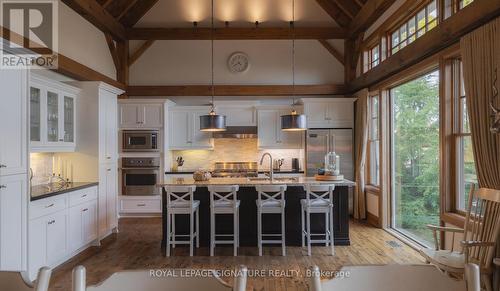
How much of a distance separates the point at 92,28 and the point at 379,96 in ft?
17.9

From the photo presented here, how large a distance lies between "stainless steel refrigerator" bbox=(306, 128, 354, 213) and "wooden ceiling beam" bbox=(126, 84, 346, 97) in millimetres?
1026

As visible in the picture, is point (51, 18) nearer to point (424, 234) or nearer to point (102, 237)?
point (102, 237)

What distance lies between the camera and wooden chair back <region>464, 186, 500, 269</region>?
2732 millimetres

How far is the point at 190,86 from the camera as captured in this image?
23.9 ft

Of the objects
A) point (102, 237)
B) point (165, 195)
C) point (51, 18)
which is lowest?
point (102, 237)

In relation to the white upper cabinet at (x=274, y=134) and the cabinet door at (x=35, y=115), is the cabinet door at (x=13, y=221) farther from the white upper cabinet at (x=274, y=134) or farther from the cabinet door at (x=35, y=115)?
the white upper cabinet at (x=274, y=134)

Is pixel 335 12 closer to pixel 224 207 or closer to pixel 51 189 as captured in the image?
pixel 224 207

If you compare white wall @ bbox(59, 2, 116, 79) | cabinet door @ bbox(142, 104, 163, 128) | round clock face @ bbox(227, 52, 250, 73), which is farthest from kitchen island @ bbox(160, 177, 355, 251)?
round clock face @ bbox(227, 52, 250, 73)

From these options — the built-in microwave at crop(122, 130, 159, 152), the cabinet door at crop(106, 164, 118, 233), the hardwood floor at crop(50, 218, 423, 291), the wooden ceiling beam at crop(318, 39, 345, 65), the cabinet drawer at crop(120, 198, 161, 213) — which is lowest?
the hardwood floor at crop(50, 218, 423, 291)

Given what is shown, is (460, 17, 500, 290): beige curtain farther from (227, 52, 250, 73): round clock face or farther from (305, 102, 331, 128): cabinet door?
(227, 52, 250, 73): round clock face

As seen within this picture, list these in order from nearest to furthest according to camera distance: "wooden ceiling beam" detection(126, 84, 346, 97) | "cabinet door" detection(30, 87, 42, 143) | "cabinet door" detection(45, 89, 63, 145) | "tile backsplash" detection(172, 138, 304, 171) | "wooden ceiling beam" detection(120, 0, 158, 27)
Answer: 1. "cabinet door" detection(30, 87, 42, 143)
2. "cabinet door" detection(45, 89, 63, 145)
3. "wooden ceiling beam" detection(120, 0, 158, 27)
4. "wooden ceiling beam" detection(126, 84, 346, 97)
5. "tile backsplash" detection(172, 138, 304, 171)

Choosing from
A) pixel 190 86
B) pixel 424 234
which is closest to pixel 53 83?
pixel 190 86

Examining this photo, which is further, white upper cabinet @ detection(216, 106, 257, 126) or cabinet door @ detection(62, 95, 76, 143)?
white upper cabinet @ detection(216, 106, 257, 126)

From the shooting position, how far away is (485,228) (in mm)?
2949
